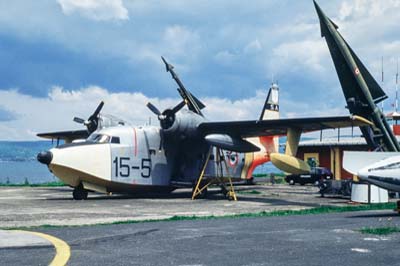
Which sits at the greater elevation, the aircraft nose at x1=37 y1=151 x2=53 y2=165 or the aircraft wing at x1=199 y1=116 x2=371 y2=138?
the aircraft wing at x1=199 y1=116 x2=371 y2=138

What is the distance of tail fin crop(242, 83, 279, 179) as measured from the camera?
30.6 m

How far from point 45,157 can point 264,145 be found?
14.5 m

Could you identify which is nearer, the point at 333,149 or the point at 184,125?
the point at 184,125

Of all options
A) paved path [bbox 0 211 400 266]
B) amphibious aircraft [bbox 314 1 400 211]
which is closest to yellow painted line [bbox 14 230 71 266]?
paved path [bbox 0 211 400 266]

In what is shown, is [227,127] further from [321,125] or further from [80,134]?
[80,134]

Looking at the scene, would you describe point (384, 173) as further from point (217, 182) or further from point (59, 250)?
point (217, 182)

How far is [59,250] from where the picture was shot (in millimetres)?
8039

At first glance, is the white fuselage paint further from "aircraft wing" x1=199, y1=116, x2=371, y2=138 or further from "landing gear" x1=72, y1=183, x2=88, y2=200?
"aircraft wing" x1=199, y1=116, x2=371, y2=138

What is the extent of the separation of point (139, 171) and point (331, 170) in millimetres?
22774

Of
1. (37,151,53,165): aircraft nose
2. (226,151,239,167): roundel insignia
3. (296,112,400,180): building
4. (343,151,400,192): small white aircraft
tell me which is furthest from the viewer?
(296,112,400,180): building

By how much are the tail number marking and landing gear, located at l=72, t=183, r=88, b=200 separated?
1720 mm

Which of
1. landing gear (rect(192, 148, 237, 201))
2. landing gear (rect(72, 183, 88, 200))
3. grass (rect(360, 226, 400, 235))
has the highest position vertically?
landing gear (rect(192, 148, 237, 201))

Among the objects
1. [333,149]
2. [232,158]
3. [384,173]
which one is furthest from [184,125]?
[333,149]

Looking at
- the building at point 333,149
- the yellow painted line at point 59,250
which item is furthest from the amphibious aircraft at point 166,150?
the building at point 333,149
